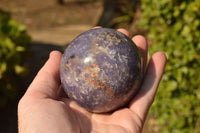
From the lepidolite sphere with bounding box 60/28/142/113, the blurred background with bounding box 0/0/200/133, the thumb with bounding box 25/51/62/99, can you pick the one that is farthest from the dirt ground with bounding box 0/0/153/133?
the lepidolite sphere with bounding box 60/28/142/113

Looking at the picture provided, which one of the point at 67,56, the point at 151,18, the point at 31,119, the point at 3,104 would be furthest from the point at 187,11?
the point at 3,104

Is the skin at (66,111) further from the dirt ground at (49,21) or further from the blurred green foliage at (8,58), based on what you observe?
the dirt ground at (49,21)

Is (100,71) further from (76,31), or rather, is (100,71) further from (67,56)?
(76,31)

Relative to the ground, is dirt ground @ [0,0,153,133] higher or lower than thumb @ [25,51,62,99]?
lower

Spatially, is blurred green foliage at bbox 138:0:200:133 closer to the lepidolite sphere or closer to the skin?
the skin

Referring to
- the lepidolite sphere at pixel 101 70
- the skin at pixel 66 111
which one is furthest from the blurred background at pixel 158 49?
the lepidolite sphere at pixel 101 70
